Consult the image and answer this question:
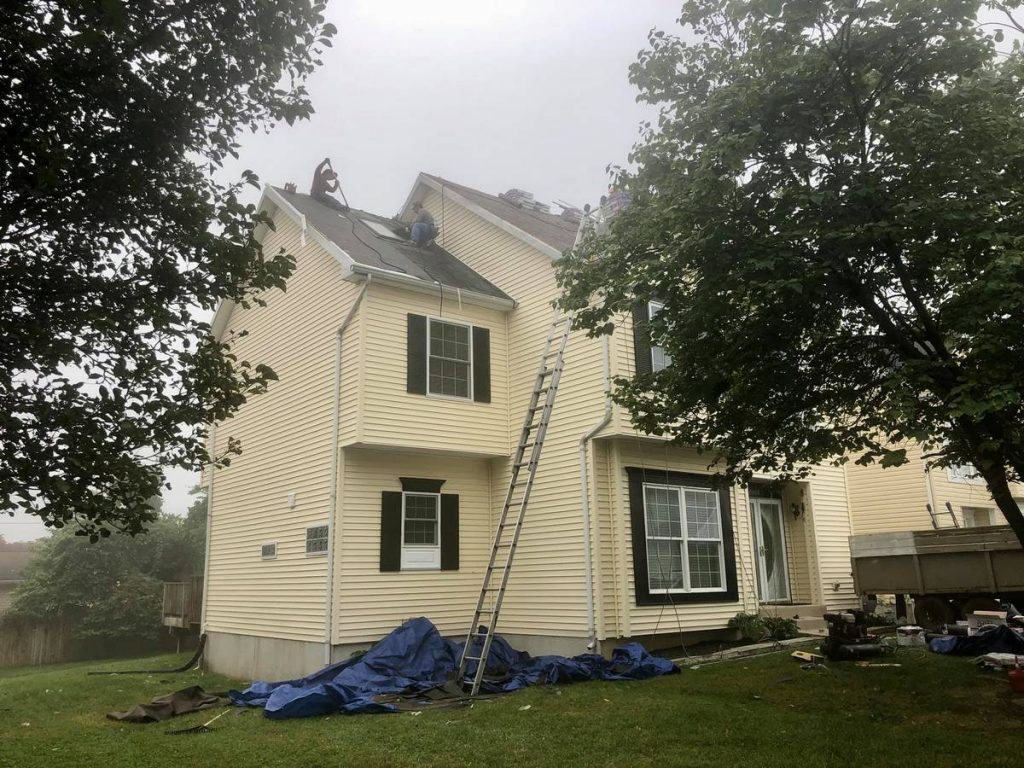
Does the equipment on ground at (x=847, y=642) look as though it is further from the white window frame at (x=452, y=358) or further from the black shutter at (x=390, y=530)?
→ the white window frame at (x=452, y=358)

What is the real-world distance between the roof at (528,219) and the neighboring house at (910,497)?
32.0 ft

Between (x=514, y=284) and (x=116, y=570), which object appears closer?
(x=514, y=284)

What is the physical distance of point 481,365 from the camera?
1518cm

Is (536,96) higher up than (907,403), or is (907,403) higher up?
(536,96)

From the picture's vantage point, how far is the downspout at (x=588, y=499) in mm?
12844

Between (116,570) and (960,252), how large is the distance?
2650 centimetres

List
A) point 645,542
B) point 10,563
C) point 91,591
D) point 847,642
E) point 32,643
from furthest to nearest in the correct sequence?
point 10,563 → point 91,591 → point 32,643 → point 645,542 → point 847,642

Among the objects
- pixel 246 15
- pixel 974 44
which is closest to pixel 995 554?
pixel 974 44

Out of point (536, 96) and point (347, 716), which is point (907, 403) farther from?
point (536, 96)

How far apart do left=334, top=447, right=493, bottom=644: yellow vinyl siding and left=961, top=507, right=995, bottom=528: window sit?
14740 mm

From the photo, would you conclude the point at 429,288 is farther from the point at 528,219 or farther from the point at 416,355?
the point at 528,219

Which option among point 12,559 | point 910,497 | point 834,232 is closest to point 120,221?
point 834,232

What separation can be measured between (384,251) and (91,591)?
17065 mm

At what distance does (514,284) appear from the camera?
1595cm
